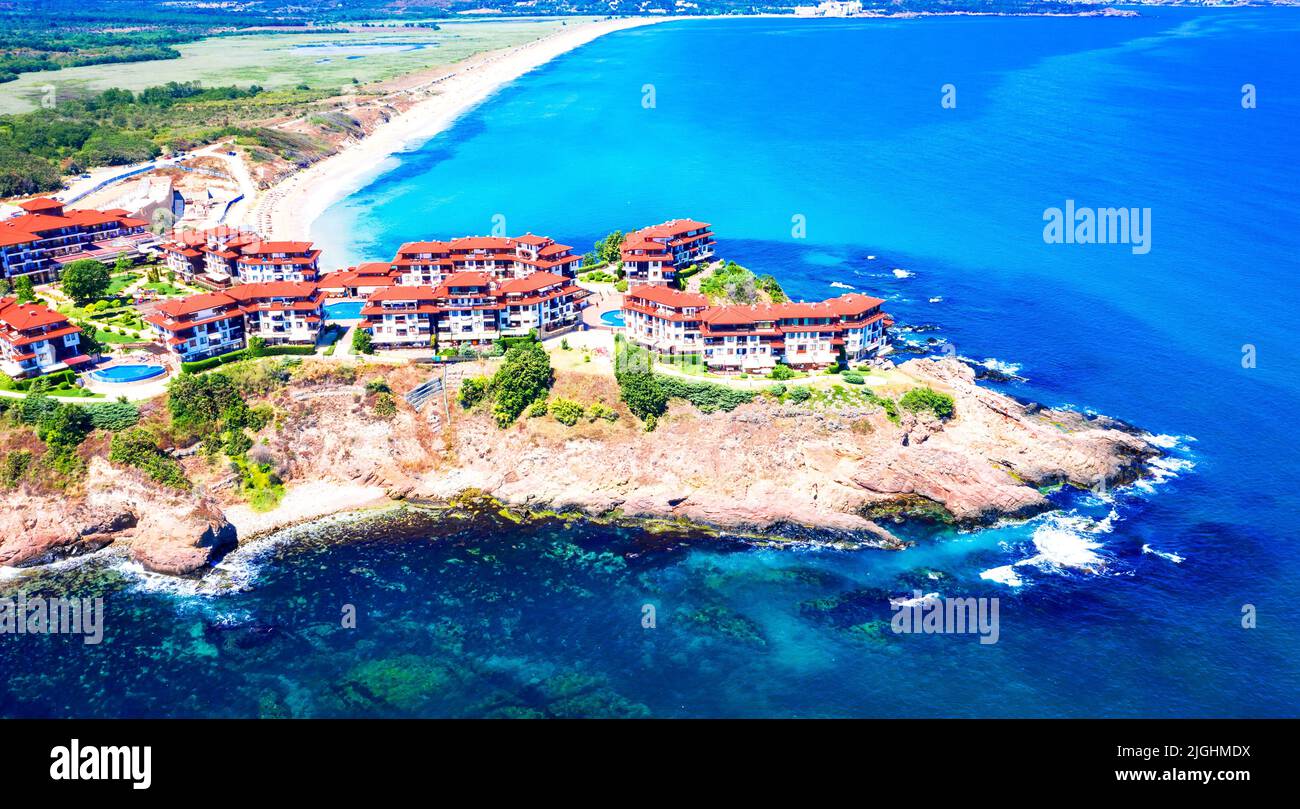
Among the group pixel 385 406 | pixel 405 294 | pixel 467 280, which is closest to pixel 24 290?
pixel 405 294

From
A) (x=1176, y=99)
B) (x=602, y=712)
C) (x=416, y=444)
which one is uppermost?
(x=1176, y=99)

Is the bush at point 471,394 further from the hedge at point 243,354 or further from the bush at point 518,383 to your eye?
the hedge at point 243,354

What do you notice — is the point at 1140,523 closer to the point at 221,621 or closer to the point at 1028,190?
the point at 221,621

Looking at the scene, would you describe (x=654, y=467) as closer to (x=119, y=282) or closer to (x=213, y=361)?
(x=213, y=361)

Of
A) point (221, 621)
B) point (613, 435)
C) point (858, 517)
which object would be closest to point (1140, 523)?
point (858, 517)

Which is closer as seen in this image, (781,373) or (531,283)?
(781,373)

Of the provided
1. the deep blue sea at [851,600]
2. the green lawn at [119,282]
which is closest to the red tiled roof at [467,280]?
the deep blue sea at [851,600]
